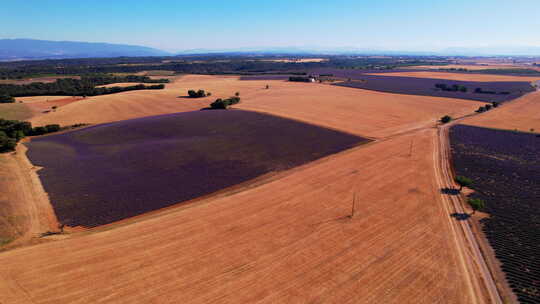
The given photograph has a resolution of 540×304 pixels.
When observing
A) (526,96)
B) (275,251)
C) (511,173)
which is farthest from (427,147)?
(526,96)

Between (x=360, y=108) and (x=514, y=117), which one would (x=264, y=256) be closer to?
(x=360, y=108)

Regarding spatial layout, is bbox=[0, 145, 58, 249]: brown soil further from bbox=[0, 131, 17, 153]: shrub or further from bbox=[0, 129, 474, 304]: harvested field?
bbox=[0, 131, 17, 153]: shrub

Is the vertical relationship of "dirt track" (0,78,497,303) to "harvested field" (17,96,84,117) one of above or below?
below

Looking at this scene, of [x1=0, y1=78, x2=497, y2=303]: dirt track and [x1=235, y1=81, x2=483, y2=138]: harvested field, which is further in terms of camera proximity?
[x1=235, y1=81, x2=483, y2=138]: harvested field

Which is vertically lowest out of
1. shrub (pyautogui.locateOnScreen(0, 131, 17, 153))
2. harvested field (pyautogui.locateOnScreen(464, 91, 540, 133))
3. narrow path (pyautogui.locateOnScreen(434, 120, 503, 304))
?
narrow path (pyautogui.locateOnScreen(434, 120, 503, 304))

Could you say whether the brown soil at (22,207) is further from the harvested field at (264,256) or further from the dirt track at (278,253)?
the harvested field at (264,256)

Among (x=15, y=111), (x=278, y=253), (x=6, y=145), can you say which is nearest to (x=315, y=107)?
(x=278, y=253)

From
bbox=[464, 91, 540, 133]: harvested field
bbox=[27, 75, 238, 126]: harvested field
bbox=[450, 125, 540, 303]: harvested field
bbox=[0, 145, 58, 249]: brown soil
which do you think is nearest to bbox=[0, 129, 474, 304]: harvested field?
bbox=[0, 145, 58, 249]: brown soil
